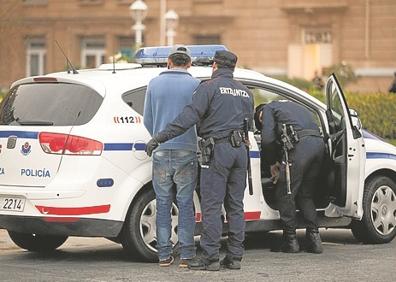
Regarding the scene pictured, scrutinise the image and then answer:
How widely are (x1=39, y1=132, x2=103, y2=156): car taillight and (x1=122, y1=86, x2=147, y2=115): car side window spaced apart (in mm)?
549

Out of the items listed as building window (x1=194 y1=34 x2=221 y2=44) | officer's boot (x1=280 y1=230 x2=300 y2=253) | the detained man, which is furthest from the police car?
building window (x1=194 y1=34 x2=221 y2=44)

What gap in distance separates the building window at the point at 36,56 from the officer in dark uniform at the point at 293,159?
141 feet

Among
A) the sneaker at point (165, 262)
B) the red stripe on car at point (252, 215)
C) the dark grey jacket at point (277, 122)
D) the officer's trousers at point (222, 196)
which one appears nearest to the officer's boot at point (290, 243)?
the red stripe on car at point (252, 215)

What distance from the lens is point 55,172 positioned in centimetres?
951

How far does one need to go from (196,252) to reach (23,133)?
1887 millimetres

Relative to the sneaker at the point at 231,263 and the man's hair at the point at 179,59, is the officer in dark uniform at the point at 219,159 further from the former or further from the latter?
the man's hair at the point at 179,59

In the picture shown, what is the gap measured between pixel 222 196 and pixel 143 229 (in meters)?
0.78

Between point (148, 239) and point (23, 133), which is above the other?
point (23, 133)

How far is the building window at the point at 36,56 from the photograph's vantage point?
52969 mm

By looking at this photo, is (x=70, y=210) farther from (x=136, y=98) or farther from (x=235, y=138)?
(x=235, y=138)

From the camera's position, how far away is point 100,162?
9469 millimetres

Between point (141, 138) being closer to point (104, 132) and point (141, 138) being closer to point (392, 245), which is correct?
point (104, 132)

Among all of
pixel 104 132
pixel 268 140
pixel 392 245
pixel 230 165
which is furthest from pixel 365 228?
pixel 104 132

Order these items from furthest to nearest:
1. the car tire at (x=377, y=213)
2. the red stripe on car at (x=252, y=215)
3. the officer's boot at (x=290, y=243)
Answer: the car tire at (x=377, y=213) < the officer's boot at (x=290, y=243) < the red stripe on car at (x=252, y=215)
